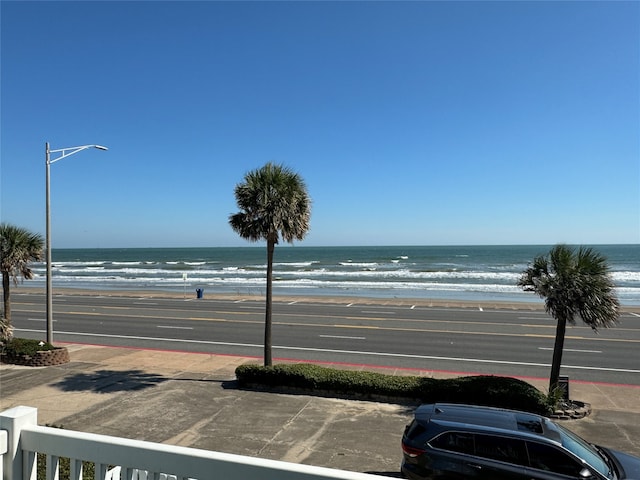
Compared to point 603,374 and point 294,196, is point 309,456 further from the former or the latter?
point 603,374

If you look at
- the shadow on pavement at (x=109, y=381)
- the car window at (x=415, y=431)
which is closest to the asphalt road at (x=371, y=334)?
the shadow on pavement at (x=109, y=381)

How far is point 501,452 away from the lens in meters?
6.90

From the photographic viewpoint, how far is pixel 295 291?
50.7 m

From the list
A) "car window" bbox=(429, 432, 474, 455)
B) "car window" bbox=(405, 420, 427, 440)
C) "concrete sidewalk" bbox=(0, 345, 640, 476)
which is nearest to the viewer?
"car window" bbox=(429, 432, 474, 455)

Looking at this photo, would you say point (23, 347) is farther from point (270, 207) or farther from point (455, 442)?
point (455, 442)

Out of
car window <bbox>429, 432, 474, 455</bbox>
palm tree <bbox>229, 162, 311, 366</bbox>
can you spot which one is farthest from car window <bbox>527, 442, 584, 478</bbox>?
palm tree <bbox>229, 162, 311, 366</bbox>

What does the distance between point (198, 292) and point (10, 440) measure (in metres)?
40.2

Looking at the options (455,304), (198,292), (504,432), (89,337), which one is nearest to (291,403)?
(504,432)

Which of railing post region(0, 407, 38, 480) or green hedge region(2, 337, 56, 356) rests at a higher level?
railing post region(0, 407, 38, 480)

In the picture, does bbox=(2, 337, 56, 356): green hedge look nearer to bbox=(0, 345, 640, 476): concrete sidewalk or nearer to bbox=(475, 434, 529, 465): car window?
bbox=(0, 345, 640, 476): concrete sidewalk

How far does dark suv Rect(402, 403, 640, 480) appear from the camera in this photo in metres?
6.72

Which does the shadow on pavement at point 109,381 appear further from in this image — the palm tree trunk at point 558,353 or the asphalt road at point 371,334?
the palm tree trunk at point 558,353

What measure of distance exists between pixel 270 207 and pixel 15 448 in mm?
12431

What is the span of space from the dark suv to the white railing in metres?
5.70
